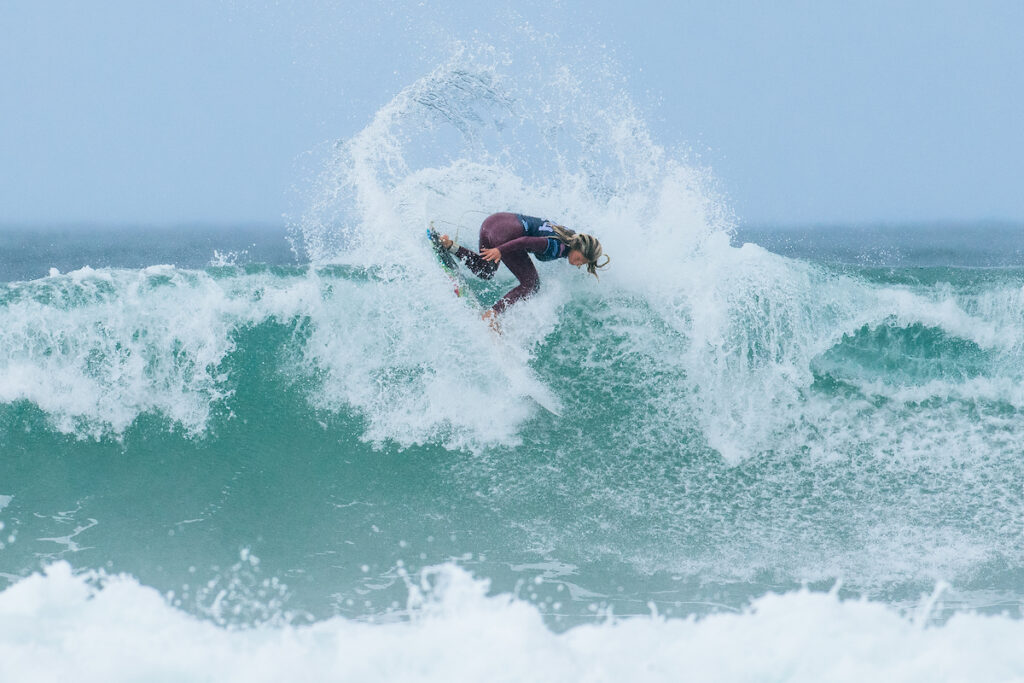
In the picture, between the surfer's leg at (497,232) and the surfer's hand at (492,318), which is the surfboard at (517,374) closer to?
the surfer's hand at (492,318)

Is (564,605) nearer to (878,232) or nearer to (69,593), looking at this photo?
(69,593)

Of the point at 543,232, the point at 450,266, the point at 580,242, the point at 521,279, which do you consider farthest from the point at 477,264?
the point at 580,242

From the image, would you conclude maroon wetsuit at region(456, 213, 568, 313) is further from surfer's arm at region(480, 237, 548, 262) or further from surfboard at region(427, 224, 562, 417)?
surfboard at region(427, 224, 562, 417)

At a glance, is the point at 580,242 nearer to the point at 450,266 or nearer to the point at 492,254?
the point at 492,254

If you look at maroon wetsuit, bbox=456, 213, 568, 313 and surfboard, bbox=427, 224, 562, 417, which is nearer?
maroon wetsuit, bbox=456, 213, 568, 313

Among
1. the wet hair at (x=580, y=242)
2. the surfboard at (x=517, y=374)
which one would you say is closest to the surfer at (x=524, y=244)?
the wet hair at (x=580, y=242)

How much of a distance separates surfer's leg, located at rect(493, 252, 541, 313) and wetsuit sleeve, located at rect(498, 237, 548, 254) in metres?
0.11

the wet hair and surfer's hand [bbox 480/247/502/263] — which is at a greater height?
the wet hair

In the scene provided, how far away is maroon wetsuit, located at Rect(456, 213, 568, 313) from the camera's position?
15.1 ft

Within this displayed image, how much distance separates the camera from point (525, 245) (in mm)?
4582

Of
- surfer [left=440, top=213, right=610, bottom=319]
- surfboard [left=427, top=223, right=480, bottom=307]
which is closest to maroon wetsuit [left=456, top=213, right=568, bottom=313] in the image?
surfer [left=440, top=213, right=610, bottom=319]

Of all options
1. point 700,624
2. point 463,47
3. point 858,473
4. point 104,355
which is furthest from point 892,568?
point 104,355

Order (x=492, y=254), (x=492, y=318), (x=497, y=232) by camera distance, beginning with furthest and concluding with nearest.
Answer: (x=492, y=318)
(x=497, y=232)
(x=492, y=254)

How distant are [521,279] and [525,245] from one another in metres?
0.34
